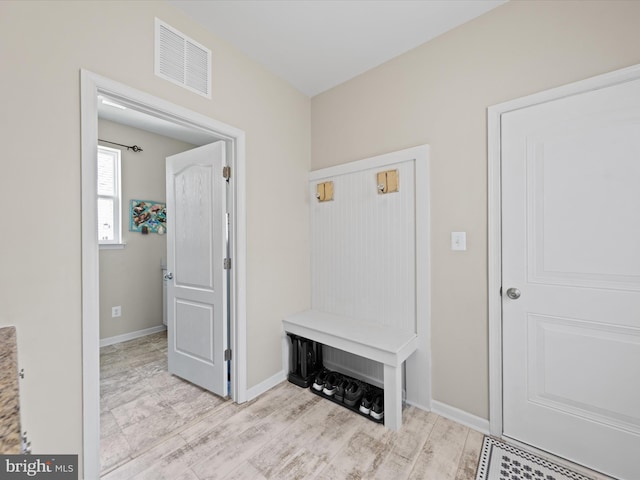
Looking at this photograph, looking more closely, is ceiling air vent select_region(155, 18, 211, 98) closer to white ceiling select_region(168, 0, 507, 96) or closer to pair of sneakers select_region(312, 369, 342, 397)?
white ceiling select_region(168, 0, 507, 96)

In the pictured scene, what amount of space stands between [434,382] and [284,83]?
106 inches

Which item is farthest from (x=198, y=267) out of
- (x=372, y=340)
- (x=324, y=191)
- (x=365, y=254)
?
(x=372, y=340)

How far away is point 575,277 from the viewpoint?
151cm

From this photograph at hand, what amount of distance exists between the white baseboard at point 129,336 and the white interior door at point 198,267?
131cm

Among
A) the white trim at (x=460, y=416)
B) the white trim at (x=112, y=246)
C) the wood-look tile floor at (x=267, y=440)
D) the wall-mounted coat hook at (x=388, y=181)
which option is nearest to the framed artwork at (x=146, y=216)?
the white trim at (x=112, y=246)

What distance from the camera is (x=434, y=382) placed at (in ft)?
6.57

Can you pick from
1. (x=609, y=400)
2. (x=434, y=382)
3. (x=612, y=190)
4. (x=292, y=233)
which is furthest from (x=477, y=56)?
(x=434, y=382)

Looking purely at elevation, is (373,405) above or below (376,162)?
below

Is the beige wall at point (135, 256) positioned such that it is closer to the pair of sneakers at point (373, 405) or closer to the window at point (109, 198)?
the window at point (109, 198)

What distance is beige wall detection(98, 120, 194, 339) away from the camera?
3.32 metres

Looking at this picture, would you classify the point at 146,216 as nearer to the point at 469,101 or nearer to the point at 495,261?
the point at 469,101

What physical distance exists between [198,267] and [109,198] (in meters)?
2.02

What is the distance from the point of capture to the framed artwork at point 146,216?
354 centimetres

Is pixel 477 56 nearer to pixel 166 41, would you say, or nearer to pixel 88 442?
pixel 166 41
